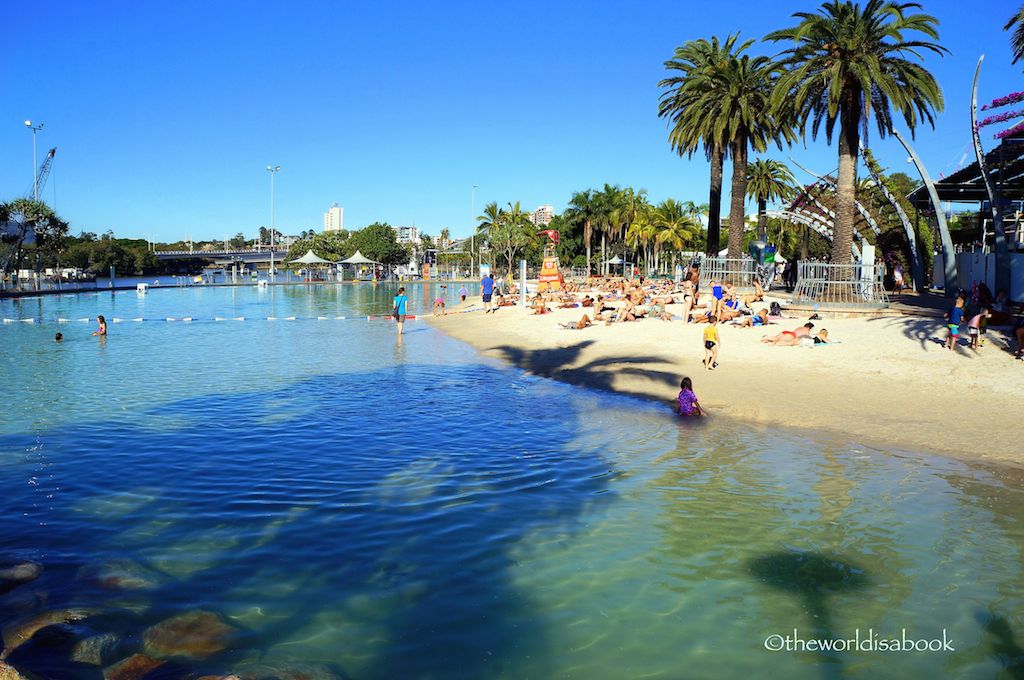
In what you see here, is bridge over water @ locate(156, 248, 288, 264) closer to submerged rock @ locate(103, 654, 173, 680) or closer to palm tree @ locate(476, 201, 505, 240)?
palm tree @ locate(476, 201, 505, 240)

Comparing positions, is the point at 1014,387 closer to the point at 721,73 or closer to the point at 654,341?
the point at 654,341

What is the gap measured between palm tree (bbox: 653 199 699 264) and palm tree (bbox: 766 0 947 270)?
46916mm

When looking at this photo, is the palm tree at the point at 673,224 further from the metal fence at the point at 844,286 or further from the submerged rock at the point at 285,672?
the submerged rock at the point at 285,672

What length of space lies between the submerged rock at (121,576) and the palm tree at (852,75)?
27335mm

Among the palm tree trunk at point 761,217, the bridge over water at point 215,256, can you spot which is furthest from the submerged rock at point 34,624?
the bridge over water at point 215,256

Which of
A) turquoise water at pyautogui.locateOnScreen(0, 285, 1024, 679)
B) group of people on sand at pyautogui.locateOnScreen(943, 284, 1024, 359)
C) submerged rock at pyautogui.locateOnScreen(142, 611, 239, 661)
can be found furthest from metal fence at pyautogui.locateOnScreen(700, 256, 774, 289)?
submerged rock at pyautogui.locateOnScreen(142, 611, 239, 661)

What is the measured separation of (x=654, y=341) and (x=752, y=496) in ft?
45.1

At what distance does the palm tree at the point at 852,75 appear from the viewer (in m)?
27.0

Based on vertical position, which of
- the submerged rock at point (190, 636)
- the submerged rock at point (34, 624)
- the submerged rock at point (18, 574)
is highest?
the submerged rock at point (18, 574)

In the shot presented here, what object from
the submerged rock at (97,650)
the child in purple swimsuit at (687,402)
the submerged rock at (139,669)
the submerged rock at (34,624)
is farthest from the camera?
the child in purple swimsuit at (687,402)

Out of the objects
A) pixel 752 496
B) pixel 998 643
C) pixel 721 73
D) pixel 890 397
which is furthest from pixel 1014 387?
pixel 721 73

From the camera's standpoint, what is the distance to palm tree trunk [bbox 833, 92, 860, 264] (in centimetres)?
2845

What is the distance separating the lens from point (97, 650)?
5.61 m

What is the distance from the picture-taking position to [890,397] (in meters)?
15.0
